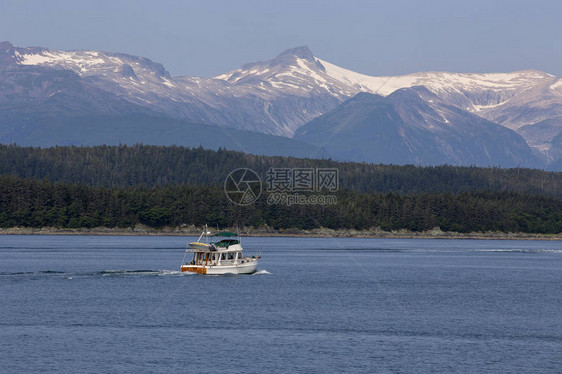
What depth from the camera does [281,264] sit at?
175875 millimetres

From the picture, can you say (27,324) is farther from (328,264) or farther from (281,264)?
(328,264)

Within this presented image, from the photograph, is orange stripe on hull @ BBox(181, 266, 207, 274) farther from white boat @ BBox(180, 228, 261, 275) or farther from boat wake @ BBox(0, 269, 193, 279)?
boat wake @ BBox(0, 269, 193, 279)

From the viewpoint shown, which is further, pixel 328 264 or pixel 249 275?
pixel 328 264

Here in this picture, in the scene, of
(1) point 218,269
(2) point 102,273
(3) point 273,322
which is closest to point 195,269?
(1) point 218,269

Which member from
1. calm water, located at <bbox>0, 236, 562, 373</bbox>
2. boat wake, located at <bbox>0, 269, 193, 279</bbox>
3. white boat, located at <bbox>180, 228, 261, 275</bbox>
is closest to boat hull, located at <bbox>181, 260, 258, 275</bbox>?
white boat, located at <bbox>180, 228, 261, 275</bbox>

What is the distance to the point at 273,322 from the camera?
9475cm

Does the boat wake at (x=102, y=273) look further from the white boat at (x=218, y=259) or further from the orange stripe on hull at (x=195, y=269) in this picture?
the white boat at (x=218, y=259)

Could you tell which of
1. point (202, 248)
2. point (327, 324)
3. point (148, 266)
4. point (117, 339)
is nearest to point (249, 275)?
point (202, 248)

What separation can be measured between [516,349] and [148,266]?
9593cm

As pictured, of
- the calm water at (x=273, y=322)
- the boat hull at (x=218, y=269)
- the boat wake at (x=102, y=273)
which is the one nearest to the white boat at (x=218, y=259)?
the boat hull at (x=218, y=269)

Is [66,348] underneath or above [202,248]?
underneath

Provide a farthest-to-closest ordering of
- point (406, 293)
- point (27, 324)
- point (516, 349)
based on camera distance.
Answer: point (406, 293), point (27, 324), point (516, 349)

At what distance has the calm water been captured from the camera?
74.1 meters

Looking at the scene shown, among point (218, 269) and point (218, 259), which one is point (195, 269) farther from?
point (218, 259)
